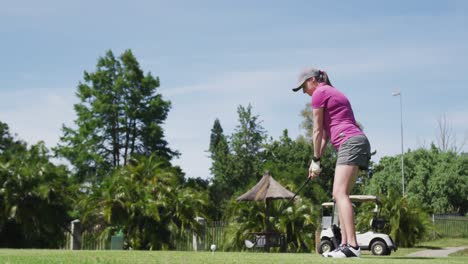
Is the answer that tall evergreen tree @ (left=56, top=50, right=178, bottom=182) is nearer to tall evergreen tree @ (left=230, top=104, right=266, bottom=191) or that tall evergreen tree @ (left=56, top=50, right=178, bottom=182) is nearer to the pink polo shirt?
tall evergreen tree @ (left=230, top=104, right=266, bottom=191)

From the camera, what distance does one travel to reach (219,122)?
357 feet

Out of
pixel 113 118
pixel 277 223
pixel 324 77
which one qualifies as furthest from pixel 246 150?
pixel 324 77

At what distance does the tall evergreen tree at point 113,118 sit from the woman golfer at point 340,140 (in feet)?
122

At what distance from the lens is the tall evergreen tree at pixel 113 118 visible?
4384cm

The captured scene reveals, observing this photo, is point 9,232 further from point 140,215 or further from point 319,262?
point 319,262

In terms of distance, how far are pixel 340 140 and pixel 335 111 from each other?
0.33 metres

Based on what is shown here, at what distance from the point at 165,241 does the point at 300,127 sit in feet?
151

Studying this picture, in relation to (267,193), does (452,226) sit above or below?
below

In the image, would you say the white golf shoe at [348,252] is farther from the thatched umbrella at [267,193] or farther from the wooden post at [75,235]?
the wooden post at [75,235]

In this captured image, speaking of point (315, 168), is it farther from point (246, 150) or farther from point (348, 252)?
point (246, 150)

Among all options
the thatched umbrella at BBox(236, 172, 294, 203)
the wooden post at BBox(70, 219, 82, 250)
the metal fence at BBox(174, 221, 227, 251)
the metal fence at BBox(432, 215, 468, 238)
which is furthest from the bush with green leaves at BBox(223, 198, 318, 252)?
the metal fence at BBox(432, 215, 468, 238)

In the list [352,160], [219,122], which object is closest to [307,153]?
[352,160]

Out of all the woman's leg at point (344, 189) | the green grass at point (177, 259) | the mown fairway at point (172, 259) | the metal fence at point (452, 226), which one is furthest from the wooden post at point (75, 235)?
the metal fence at point (452, 226)

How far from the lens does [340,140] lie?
6.49 meters
